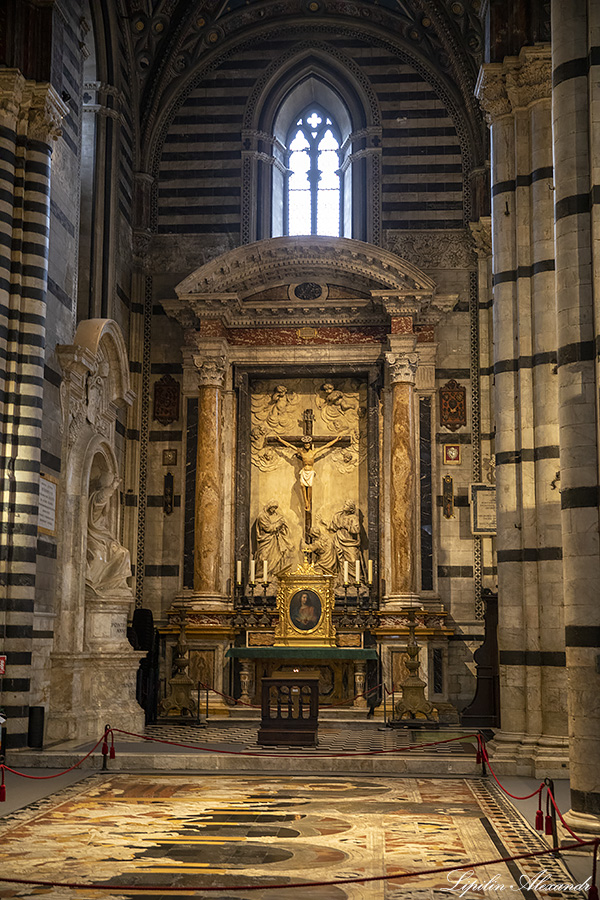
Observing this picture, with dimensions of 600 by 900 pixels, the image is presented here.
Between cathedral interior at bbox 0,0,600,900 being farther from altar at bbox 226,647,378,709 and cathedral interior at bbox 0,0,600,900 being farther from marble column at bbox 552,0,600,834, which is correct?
marble column at bbox 552,0,600,834

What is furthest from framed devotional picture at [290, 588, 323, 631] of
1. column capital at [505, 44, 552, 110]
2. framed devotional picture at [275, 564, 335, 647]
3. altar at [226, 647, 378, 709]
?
column capital at [505, 44, 552, 110]

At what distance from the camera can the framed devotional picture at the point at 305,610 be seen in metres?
17.5

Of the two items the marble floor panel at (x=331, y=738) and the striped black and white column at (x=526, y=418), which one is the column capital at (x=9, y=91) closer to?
the striped black and white column at (x=526, y=418)

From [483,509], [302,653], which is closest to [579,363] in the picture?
[302,653]

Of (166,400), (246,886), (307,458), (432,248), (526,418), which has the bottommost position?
(246,886)

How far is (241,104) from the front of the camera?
21297mm

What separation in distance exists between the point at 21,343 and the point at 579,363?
26.0ft

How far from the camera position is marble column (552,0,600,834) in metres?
7.86

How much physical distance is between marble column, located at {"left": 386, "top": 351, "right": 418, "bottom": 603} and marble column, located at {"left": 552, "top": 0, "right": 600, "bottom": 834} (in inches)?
388

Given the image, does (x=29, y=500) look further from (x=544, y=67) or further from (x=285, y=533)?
(x=544, y=67)

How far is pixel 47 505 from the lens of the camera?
14.1 m

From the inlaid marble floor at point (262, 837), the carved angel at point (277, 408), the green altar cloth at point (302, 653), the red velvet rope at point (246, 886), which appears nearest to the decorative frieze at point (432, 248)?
the carved angel at point (277, 408)

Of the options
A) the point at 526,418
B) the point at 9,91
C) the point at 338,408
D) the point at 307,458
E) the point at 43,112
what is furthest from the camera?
the point at 338,408

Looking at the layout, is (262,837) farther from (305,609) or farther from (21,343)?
(305,609)
